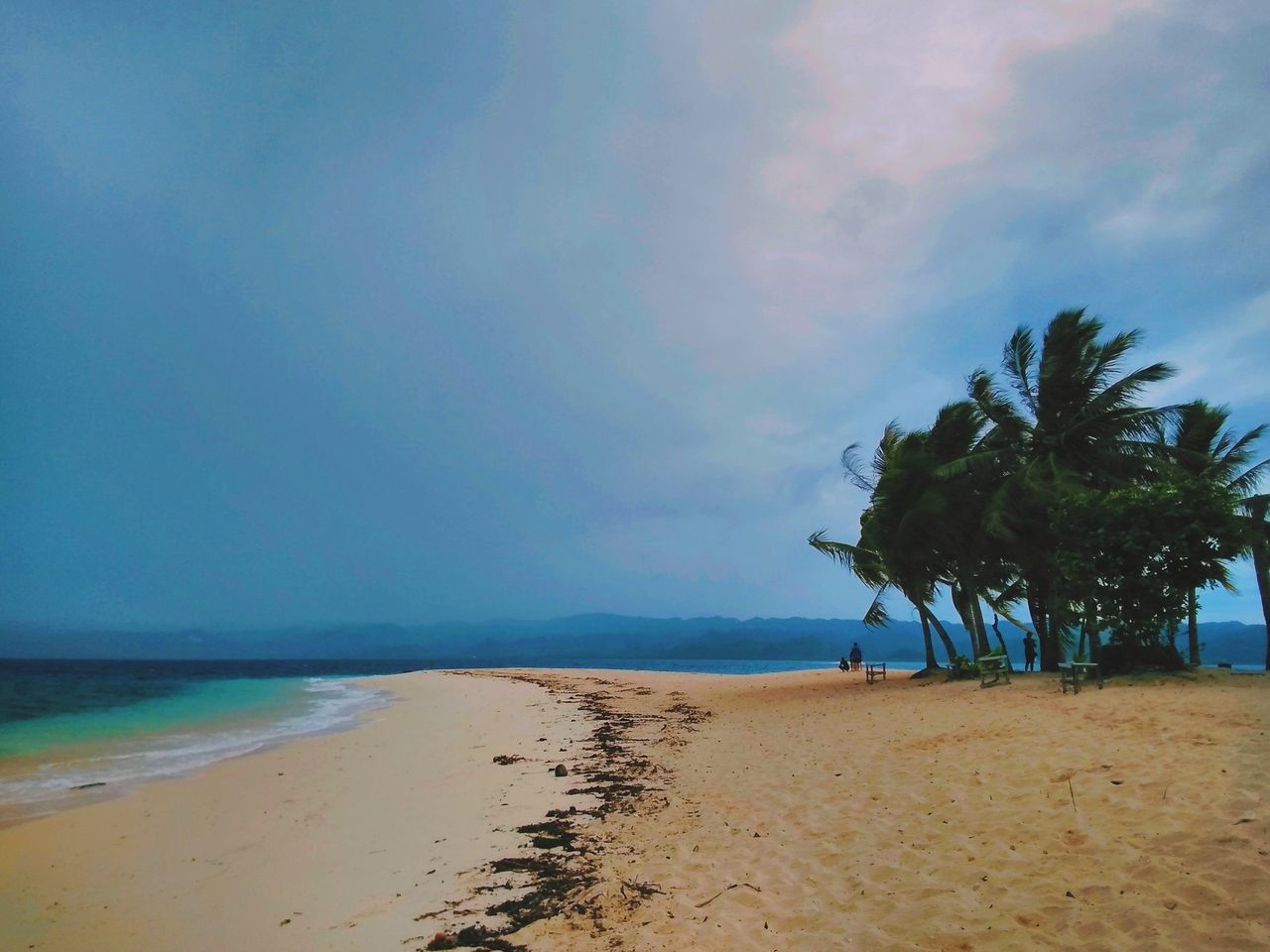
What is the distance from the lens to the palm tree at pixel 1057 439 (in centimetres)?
1978

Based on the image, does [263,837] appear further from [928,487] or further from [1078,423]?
[1078,423]

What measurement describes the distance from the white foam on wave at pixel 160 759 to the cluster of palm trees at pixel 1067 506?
21.1 meters

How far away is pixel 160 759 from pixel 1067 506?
24.2 meters

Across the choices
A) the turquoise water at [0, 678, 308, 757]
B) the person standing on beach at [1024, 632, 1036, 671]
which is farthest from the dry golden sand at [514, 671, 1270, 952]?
the turquoise water at [0, 678, 308, 757]

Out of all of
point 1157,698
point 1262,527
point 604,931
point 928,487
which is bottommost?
point 604,931

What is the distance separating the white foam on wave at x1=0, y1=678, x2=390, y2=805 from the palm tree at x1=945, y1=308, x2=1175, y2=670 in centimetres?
2223

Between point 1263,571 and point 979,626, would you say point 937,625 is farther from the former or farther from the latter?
point 1263,571

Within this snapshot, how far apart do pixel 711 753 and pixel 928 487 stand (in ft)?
48.5

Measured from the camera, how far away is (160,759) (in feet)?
48.7

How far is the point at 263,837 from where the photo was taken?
8320 mm

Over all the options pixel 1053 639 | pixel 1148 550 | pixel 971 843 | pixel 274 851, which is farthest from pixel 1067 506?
pixel 274 851

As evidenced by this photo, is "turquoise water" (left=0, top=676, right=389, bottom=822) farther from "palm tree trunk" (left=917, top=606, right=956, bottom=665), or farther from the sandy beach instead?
"palm tree trunk" (left=917, top=606, right=956, bottom=665)

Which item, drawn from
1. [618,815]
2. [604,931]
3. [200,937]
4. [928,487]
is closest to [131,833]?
[200,937]

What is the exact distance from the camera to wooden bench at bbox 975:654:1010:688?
17.4m
